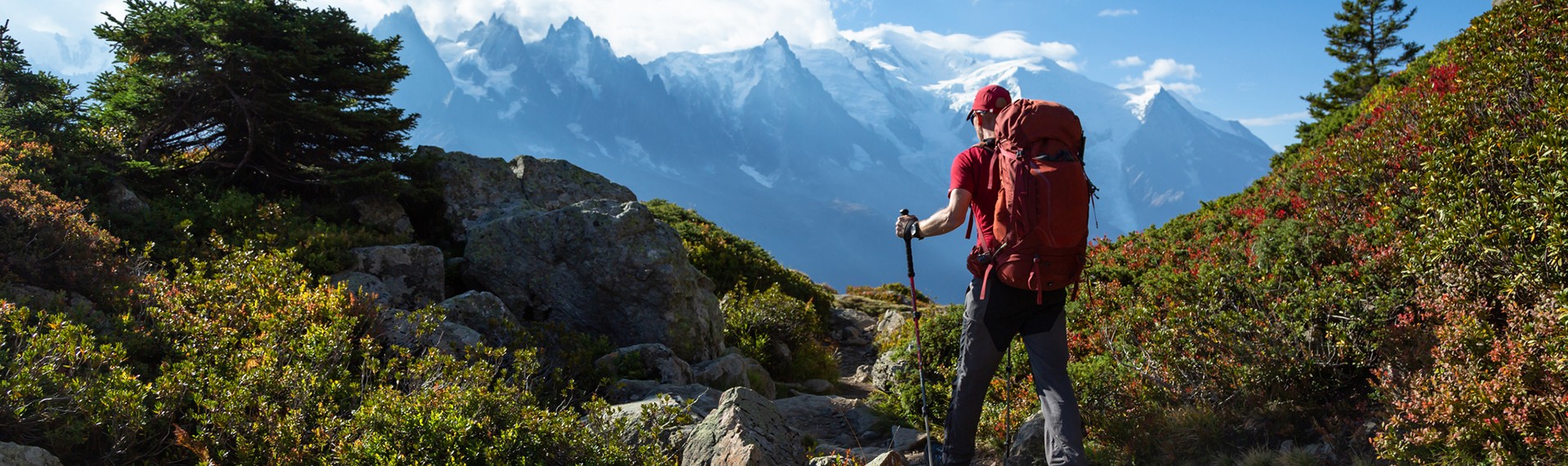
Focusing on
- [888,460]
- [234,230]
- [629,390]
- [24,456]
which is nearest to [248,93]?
[234,230]

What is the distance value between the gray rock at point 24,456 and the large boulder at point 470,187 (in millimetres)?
7136

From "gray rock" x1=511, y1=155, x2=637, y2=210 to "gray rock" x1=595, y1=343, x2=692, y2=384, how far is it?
5248 millimetres

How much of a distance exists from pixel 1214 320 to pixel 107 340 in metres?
8.29

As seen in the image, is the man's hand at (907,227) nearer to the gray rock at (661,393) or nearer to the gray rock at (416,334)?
the gray rock at (661,393)

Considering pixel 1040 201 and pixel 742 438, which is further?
pixel 742 438

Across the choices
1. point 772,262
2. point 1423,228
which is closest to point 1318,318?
point 1423,228

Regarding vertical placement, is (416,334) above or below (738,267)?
below

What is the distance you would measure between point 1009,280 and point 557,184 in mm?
10329

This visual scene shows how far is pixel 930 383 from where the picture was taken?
8016 mm

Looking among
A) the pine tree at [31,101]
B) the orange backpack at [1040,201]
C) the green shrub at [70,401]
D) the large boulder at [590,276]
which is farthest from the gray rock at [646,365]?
the pine tree at [31,101]

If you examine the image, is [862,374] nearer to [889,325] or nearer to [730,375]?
[889,325]

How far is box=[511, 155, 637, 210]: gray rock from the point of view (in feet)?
41.4

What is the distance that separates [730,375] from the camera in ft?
28.0

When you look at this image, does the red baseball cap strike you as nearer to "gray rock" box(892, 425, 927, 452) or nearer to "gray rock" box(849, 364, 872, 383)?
"gray rock" box(892, 425, 927, 452)
